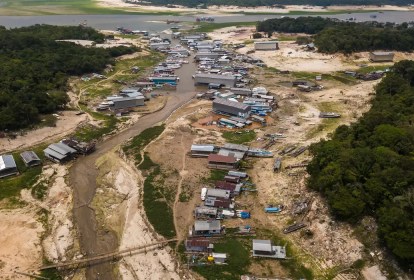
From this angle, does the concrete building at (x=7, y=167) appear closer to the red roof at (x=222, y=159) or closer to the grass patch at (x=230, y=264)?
the red roof at (x=222, y=159)

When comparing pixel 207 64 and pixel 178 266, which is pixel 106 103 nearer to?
pixel 207 64

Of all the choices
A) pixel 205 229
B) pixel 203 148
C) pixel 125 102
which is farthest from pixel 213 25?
pixel 205 229

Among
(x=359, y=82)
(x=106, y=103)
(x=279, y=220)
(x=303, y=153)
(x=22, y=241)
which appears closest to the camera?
(x=22, y=241)

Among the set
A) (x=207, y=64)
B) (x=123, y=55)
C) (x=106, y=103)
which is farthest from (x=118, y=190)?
(x=123, y=55)

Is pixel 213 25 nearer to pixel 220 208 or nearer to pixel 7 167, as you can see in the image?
pixel 7 167

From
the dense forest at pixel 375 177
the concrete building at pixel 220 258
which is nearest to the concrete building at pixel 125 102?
the dense forest at pixel 375 177
